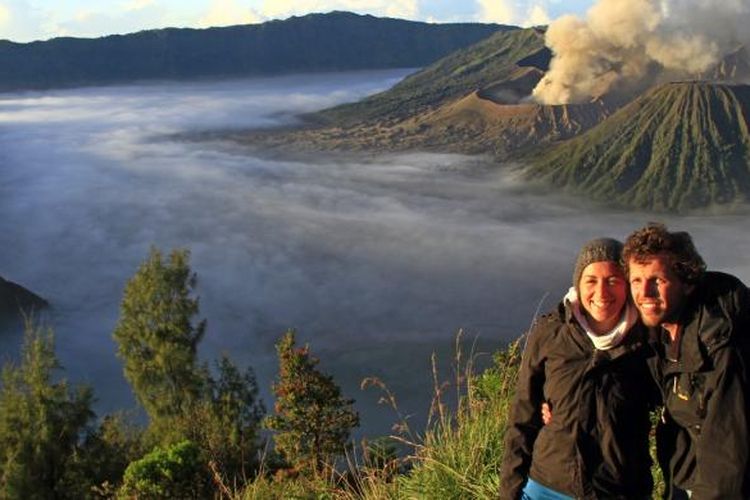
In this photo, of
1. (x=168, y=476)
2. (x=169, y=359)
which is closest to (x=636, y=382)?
(x=168, y=476)

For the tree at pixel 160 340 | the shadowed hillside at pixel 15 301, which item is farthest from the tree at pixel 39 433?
the shadowed hillside at pixel 15 301

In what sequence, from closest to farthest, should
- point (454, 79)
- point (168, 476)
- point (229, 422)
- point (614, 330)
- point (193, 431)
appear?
1. point (614, 330)
2. point (168, 476)
3. point (193, 431)
4. point (229, 422)
5. point (454, 79)

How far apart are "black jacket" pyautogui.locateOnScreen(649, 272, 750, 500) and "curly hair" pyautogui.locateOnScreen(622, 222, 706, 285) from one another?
5 centimetres

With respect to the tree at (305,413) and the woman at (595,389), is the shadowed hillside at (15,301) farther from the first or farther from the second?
the woman at (595,389)

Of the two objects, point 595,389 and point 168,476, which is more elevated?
point 595,389

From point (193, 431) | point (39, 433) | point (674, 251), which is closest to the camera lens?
point (674, 251)

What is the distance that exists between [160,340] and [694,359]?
71.3 ft

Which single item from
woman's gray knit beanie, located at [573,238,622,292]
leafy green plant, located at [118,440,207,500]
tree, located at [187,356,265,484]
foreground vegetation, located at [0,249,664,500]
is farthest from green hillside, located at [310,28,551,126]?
woman's gray knit beanie, located at [573,238,622,292]

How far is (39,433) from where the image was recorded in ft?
58.7

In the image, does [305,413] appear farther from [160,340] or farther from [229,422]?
[160,340]

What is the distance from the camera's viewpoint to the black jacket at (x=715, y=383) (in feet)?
8.39

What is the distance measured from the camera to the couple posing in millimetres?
2590

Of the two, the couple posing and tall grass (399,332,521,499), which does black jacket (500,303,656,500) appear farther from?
tall grass (399,332,521,499)

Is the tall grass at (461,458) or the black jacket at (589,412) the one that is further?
the tall grass at (461,458)
